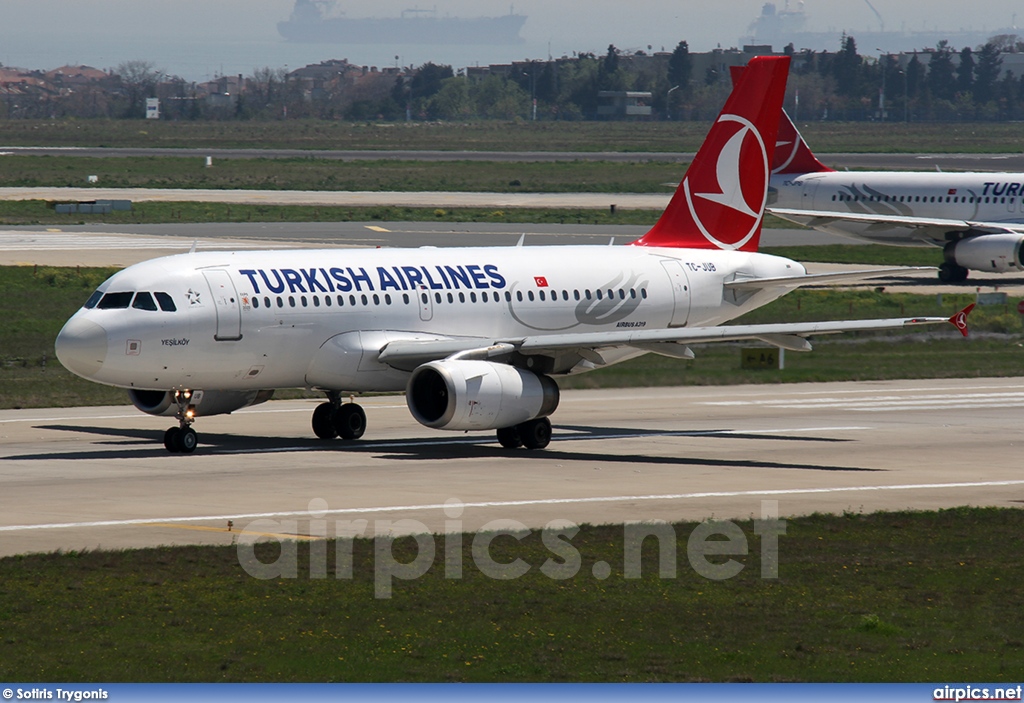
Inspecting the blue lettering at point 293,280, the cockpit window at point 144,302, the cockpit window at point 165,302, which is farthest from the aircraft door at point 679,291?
the cockpit window at point 144,302

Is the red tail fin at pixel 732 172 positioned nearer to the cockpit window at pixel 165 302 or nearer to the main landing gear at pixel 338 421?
the main landing gear at pixel 338 421

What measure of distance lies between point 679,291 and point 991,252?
37008mm

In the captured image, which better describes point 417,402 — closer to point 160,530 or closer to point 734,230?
point 160,530

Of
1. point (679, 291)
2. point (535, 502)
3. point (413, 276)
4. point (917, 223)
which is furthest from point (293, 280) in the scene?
point (917, 223)

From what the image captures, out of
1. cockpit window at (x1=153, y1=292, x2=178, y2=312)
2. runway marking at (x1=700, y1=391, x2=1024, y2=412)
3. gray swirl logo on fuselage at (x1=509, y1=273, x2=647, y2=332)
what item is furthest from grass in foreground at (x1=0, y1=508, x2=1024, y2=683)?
runway marking at (x1=700, y1=391, x2=1024, y2=412)

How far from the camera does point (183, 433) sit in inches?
1395

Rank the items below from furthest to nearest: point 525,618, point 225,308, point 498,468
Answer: point 225,308
point 498,468
point 525,618

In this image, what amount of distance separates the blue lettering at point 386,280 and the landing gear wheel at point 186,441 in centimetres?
555

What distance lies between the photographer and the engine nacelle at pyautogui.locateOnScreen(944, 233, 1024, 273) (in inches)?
2923

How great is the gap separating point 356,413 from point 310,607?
17.9 metres

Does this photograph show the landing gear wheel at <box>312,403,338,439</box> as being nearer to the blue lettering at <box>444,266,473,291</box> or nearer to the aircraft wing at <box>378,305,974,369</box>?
the aircraft wing at <box>378,305,974,369</box>

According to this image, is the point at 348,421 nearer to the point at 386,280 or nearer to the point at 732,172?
the point at 386,280

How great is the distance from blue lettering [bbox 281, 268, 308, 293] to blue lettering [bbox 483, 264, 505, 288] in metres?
5.21

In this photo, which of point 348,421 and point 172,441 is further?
point 348,421
